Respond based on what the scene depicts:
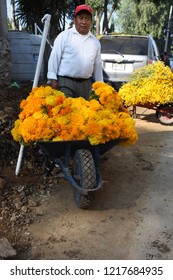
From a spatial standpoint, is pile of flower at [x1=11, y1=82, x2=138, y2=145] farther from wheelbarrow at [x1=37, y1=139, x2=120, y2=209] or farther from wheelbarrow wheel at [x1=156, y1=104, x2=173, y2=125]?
wheelbarrow wheel at [x1=156, y1=104, x2=173, y2=125]

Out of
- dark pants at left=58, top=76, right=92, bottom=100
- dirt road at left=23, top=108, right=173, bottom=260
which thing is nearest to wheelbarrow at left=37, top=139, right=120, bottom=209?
dirt road at left=23, top=108, right=173, bottom=260

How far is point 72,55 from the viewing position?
4.30 meters

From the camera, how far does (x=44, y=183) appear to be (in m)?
4.34

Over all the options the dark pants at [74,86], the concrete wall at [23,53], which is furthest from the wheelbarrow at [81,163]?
the concrete wall at [23,53]

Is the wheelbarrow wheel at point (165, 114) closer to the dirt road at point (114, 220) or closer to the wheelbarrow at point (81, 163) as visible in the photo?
the dirt road at point (114, 220)

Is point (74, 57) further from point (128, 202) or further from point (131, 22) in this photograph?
point (131, 22)

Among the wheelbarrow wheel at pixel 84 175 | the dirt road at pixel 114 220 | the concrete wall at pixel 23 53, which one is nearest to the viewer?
the dirt road at pixel 114 220

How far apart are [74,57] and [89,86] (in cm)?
53

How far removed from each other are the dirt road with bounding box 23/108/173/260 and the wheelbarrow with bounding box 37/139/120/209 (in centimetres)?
26

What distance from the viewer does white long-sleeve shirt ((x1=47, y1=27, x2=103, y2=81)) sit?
428 centimetres

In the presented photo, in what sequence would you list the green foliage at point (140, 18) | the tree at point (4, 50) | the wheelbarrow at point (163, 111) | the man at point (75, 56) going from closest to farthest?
the man at point (75, 56) → the wheelbarrow at point (163, 111) → the tree at point (4, 50) → the green foliage at point (140, 18)

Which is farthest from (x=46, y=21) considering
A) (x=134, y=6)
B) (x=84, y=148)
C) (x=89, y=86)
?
(x=134, y=6)

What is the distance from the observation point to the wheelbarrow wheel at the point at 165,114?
23.7ft

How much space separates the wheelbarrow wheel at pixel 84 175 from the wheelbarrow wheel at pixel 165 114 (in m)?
4.01
